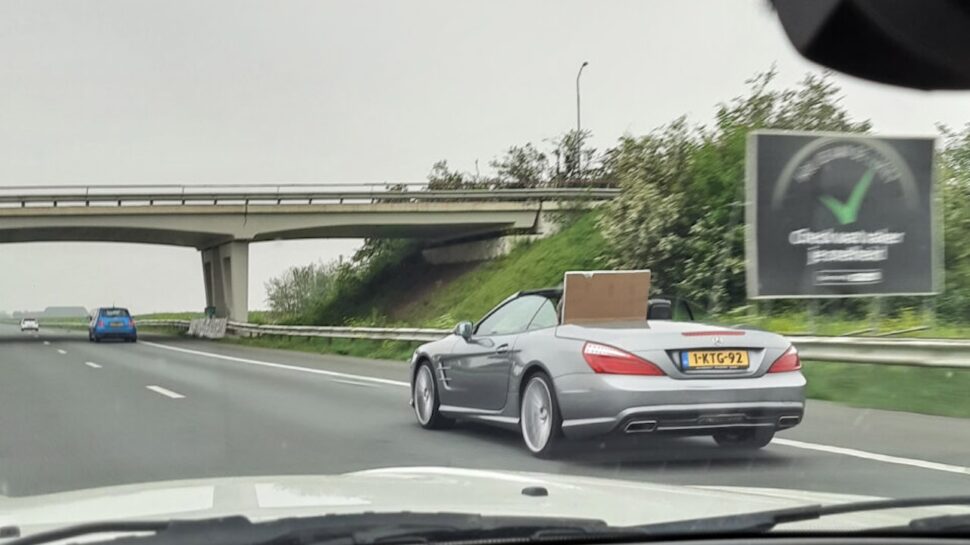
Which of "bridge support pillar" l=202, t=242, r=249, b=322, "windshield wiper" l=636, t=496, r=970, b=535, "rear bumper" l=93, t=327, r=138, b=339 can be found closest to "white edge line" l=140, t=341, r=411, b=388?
"windshield wiper" l=636, t=496, r=970, b=535

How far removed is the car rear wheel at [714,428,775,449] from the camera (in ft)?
28.5

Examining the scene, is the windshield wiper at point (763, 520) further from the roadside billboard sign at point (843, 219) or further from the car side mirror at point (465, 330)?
→ the roadside billboard sign at point (843, 219)

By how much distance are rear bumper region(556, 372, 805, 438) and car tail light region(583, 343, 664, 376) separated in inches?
1.7

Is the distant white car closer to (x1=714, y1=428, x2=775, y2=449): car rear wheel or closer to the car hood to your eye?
(x1=714, y1=428, x2=775, y2=449): car rear wheel

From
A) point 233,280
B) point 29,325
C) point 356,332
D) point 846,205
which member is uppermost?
point 846,205

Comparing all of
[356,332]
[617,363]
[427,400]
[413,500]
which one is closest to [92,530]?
[413,500]

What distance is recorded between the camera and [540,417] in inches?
337

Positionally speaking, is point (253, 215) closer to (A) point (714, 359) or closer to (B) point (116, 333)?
(B) point (116, 333)

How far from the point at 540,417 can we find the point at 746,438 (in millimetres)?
1642

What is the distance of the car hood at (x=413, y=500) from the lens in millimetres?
3547

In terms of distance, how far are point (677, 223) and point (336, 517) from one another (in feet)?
81.0

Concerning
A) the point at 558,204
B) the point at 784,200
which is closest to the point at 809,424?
the point at 784,200

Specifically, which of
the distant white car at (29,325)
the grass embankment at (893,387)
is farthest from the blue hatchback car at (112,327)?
the distant white car at (29,325)

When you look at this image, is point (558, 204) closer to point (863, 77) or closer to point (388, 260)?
point (388, 260)
